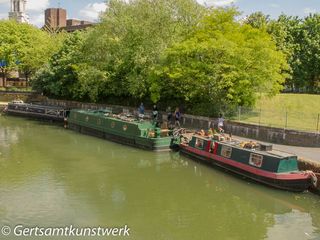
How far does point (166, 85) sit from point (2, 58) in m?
37.2

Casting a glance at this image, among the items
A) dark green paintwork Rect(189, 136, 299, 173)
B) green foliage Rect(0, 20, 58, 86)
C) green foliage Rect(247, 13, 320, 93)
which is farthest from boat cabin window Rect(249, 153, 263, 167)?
green foliage Rect(0, 20, 58, 86)

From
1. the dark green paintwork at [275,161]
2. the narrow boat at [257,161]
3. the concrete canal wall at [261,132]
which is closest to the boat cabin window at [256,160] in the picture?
the narrow boat at [257,161]

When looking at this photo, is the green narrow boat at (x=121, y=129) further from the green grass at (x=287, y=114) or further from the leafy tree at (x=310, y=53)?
the leafy tree at (x=310, y=53)

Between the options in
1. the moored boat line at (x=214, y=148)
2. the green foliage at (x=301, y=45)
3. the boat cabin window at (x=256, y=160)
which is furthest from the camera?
the green foliage at (x=301, y=45)

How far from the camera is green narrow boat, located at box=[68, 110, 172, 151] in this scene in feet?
97.7

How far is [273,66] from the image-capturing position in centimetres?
3259

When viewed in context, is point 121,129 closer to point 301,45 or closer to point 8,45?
point 301,45

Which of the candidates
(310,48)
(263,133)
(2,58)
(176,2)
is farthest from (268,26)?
(2,58)

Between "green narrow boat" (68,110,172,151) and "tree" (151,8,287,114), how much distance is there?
485cm

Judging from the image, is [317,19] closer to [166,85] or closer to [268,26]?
[268,26]

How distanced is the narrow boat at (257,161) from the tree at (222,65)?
7012 mm

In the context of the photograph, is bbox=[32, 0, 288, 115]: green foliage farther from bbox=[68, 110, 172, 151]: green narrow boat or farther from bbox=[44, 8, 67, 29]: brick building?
bbox=[44, 8, 67, 29]: brick building

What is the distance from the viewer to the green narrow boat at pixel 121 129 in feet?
97.7

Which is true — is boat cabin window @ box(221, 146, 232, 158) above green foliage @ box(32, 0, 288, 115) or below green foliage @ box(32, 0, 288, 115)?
below
